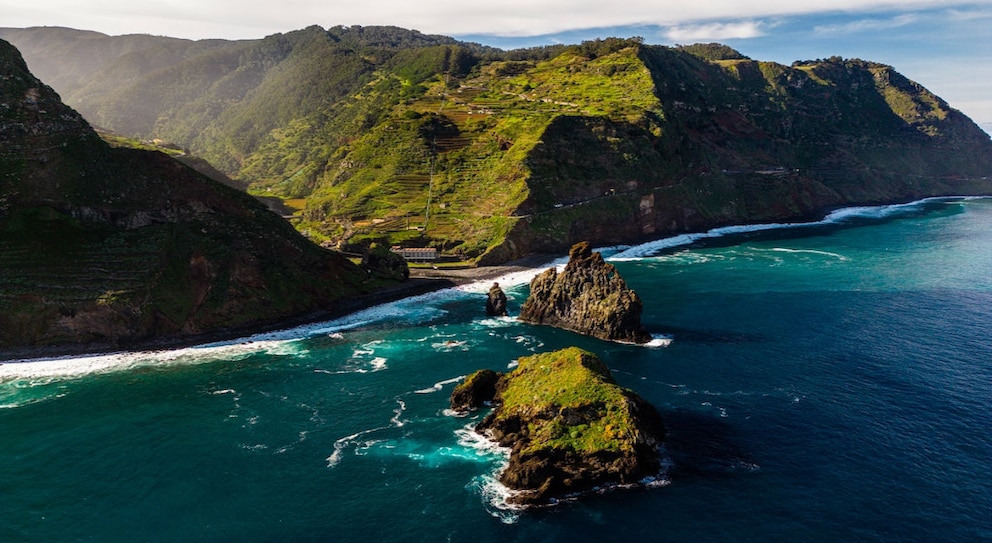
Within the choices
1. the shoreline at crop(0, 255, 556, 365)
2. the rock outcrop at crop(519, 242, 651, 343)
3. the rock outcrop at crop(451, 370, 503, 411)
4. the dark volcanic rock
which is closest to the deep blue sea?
the rock outcrop at crop(451, 370, 503, 411)

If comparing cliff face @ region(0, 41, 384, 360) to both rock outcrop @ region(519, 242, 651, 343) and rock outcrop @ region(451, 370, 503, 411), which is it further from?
rock outcrop @ region(451, 370, 503, 411)

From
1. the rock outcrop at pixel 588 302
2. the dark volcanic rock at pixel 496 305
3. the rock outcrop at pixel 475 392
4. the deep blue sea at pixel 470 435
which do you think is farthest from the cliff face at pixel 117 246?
the rock outcrop at pixel 475 392

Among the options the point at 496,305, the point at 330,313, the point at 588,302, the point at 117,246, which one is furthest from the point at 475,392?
the point at 117,246

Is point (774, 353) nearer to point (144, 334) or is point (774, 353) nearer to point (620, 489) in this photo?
point (620, 489)

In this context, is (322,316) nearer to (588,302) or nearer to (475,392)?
(588,302)

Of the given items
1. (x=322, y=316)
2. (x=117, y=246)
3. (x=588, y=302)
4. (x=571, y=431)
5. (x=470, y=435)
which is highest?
(x=117, y=246)
